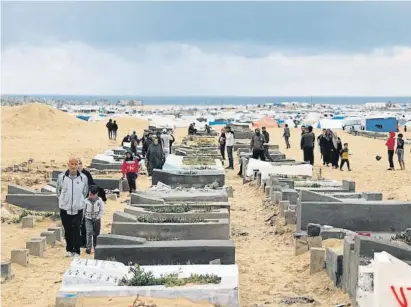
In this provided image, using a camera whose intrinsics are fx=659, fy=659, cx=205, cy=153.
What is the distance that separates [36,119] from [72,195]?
37.8 meters

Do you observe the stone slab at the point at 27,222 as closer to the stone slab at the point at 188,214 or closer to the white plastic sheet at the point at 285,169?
the stone slab at the point at 188,214

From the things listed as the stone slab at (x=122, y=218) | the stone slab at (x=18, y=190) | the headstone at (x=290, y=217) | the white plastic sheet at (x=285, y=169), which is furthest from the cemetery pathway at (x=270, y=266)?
the stone slab at (x=18, y=190)

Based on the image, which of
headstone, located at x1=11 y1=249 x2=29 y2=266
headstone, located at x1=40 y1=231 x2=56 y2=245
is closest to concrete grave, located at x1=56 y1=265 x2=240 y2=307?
headstone, located at x1=11 y1=249 x2=29 y2=266

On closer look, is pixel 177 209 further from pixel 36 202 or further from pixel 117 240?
pixel 36 202

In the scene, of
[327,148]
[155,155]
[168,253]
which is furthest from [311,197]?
[327,148]

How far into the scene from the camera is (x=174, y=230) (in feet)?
30.0

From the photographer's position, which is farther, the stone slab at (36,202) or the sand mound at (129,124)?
the sand mound at (129,124)

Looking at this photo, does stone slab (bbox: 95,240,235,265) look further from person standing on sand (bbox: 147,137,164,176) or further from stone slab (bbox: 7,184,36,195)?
person standing on sand (bbox: 147,137,164,176)

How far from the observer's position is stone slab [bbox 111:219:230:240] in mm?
9125

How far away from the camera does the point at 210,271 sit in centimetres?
714

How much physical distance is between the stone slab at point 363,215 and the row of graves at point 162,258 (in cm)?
145

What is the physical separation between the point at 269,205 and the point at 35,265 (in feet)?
18.7

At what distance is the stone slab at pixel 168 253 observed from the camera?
25.8 ft

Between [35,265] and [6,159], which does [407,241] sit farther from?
[6,159]
